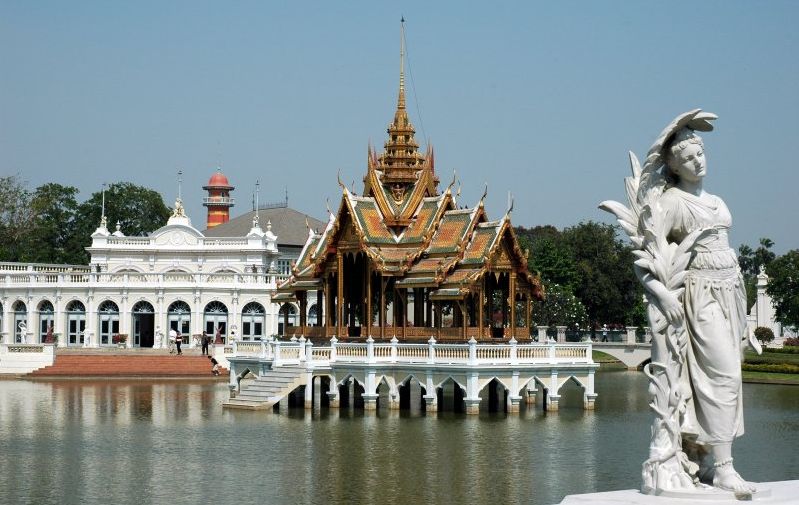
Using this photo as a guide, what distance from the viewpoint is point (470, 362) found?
3034cm

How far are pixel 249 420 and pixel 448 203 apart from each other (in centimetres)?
949

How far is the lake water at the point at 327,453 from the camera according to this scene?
18.3 m

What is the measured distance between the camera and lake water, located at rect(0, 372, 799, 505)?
720 inches

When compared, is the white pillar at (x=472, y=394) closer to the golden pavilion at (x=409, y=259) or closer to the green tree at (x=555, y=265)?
the golden pavilion at (x=409, y=259)

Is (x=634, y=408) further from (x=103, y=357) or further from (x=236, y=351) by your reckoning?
(x=103, y=357)

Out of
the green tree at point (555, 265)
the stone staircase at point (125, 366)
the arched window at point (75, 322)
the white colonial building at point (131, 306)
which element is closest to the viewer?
the stone staircase at point (125, 366)

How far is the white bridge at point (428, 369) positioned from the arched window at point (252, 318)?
22784 millimetres

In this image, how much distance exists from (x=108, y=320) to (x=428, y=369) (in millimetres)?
29017

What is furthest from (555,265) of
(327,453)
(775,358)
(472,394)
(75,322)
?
(327,453)

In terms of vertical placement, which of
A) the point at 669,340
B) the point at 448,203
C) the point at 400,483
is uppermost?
the point at 448,203

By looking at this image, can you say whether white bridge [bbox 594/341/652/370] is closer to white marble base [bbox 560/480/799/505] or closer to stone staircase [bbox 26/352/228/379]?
stone staircase [bbox 26/352/228/379]

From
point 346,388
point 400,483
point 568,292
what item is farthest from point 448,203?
point 568,292

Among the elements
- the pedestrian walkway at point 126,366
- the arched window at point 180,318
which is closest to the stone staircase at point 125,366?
the pedestrian walkway at point 126,366

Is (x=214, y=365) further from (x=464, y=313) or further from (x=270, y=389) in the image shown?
(x=464, y=313)
